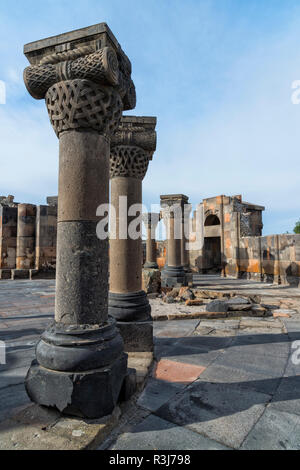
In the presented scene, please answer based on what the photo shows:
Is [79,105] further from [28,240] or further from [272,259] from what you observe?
[28,240]

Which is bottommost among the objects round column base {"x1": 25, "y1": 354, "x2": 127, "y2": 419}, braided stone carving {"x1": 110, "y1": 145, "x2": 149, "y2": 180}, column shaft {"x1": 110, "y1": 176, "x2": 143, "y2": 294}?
round column base {"x1": 25, "y1": 354, "x2": 127, "y2": 419}

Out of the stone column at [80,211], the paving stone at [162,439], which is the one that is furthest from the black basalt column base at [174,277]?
the paving stone at [162,439]

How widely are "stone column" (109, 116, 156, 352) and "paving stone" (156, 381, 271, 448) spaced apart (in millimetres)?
1047

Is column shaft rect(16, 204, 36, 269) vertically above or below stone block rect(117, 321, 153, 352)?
above

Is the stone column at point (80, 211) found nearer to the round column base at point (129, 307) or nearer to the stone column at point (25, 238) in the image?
the round column base at point (129, 307)

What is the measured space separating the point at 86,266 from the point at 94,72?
1.58 meters

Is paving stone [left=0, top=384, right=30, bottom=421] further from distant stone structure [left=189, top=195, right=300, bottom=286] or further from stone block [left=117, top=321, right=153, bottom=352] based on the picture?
distant stone structure [left=189, top=195, right=300, bottom=286]

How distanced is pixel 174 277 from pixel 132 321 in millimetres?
7232

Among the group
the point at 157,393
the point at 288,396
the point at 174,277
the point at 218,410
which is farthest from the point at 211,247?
the point at 218,410

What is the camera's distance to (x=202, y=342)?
393 centimetres

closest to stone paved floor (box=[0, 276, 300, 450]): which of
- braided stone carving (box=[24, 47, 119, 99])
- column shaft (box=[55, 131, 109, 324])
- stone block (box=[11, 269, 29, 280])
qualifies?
column shaft (box=[55, 131, 109, 324])

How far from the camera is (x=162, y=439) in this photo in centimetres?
177

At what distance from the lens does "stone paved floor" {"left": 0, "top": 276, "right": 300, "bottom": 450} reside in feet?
5.90
